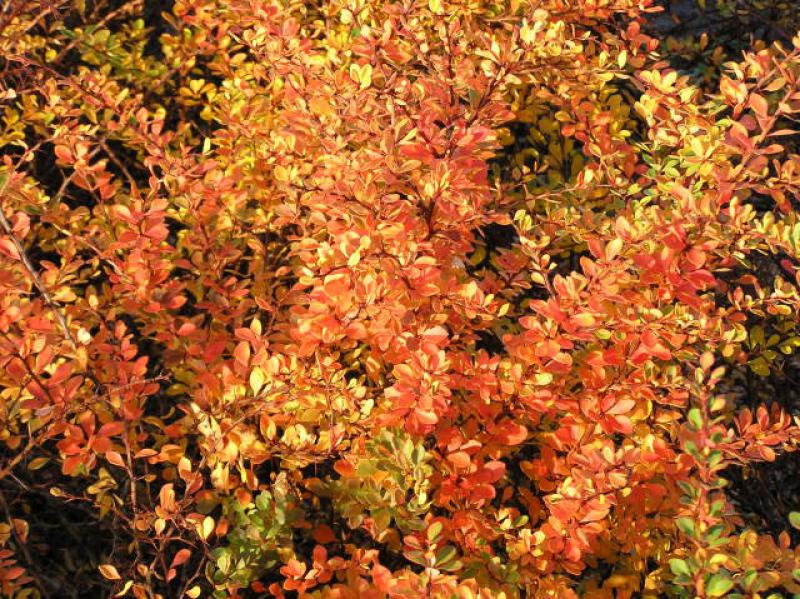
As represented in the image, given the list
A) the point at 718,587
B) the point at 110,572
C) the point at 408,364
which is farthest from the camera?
the point at 408,364

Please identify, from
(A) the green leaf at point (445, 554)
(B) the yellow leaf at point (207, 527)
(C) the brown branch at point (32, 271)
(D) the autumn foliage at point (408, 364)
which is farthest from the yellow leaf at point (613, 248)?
(C) the brown branch at point (32, 271)

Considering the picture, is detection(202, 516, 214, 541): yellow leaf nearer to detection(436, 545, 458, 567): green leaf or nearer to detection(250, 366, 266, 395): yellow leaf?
detection(250, 366, 266, 395): yellow leaf

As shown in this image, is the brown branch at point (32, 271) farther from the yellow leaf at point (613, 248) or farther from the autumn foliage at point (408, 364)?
the yellow leaf at point (613, 248)

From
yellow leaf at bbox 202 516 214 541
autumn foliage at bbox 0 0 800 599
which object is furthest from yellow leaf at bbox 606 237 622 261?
yellow leaf at bbox 202 516 214 541

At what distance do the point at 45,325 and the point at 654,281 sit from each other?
5.00 ft


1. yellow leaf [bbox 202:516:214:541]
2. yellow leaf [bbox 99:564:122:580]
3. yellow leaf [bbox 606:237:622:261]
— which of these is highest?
yellow leaf [bbox 606:237:622:261]

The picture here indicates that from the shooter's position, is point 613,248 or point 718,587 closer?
point 718,587

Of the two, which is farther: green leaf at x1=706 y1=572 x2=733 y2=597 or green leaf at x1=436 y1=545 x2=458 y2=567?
green leaf at x1=436 y1=545 x2=458 y2=567

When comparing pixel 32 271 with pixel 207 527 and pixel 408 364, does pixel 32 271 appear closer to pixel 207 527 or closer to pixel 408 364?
pixel 207 527

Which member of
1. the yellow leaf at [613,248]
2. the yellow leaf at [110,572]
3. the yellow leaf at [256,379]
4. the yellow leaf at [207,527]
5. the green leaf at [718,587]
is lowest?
the yellow leaf at [110,572]

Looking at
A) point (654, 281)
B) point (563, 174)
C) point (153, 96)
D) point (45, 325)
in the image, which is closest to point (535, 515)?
point (654, 281)

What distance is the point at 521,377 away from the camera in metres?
1.97

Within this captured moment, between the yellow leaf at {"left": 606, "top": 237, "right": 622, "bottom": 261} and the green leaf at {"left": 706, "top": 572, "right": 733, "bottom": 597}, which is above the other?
the yellow leaf at {"left": 606, "top": 237, "right": 622, "bottom": 261}

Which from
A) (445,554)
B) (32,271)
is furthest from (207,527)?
(32,271)
